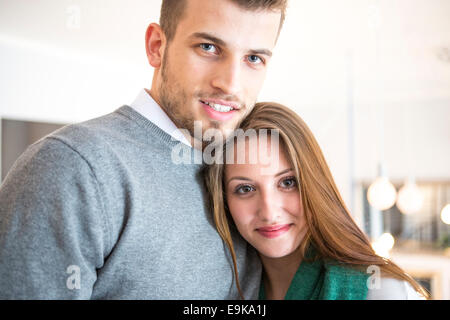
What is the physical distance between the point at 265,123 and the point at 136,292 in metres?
0.47

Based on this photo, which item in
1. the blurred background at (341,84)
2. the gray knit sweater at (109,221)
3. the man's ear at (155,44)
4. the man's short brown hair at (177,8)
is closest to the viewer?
the gray knit sweater at (109,221)

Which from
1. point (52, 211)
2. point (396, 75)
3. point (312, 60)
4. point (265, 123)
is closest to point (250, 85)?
point (265, 123)

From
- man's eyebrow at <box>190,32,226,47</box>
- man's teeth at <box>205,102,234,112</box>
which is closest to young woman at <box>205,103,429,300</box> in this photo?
man's teeth at <box>205,102,234,112</box>

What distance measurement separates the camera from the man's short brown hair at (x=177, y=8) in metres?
0.85

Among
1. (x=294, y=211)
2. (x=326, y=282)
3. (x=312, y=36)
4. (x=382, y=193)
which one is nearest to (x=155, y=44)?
(x=294, y=211)

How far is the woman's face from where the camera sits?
0.93m

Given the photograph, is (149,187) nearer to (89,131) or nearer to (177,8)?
(89,131)

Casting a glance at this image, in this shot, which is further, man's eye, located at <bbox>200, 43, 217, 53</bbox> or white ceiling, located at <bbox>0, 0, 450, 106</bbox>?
white ceiling, located at <bbox>0, 0, 450, 106</bbox>

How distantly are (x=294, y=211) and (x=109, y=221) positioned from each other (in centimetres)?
44

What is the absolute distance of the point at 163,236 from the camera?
2.59ft

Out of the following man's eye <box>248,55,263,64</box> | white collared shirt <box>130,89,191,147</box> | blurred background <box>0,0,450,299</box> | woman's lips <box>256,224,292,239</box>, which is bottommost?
woman's lips <box>256,224,292,239</box>

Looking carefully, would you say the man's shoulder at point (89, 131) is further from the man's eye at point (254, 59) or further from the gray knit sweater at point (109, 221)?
the man's eye at point (254, 59)

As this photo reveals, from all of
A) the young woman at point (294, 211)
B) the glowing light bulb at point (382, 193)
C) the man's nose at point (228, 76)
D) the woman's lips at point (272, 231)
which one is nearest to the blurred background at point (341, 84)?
the glowing light bulb at point (382, 193)

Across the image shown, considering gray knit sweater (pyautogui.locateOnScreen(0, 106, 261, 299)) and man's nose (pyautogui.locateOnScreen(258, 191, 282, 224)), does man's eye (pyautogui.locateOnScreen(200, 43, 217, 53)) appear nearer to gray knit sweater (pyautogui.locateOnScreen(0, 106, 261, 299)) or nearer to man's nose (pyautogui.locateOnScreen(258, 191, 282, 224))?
gray knit sweater (pyautogui.locateOnScreen(0, 106, 261, 299))
